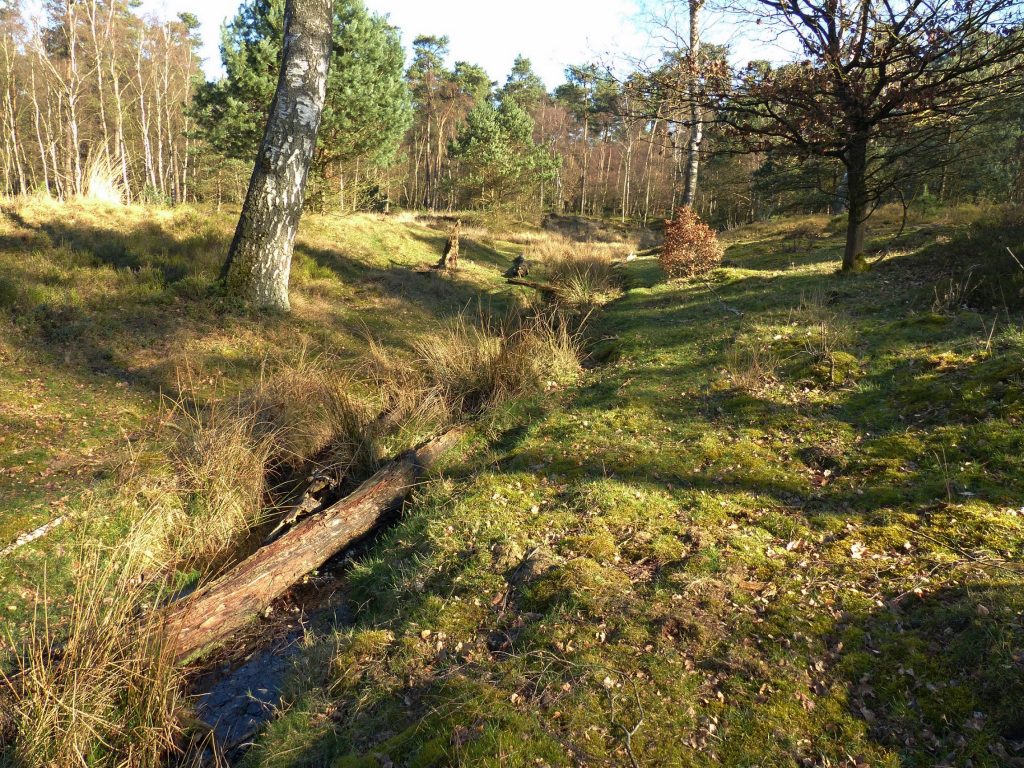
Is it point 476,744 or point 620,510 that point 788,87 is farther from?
point 476,744

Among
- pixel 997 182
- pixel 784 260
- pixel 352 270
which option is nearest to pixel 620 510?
pixel 352 270

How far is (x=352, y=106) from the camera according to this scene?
16.3 meters

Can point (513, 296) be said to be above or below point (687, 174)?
below

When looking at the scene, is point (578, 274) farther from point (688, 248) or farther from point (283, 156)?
point (283, 156)

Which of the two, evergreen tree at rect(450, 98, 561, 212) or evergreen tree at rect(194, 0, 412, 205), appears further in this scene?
evergreen tree at rect(450, 98, 561, 212)

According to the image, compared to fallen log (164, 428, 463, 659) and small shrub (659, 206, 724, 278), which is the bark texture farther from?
fallen log (164, 428, 463, 659)

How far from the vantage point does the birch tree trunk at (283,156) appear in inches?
311

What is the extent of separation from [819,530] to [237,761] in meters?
3.38

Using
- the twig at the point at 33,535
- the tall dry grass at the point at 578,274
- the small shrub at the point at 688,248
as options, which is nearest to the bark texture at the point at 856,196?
the small shrub at the point at 688,248

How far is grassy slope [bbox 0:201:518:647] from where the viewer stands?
4215 mm

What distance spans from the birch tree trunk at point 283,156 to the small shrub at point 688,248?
664 cm

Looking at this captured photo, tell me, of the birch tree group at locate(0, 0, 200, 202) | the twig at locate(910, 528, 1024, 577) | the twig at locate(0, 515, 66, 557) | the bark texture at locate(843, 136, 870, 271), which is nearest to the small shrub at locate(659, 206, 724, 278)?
the bark texture at locate(843, 136, 870, 271)

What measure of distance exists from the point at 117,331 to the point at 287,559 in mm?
4644

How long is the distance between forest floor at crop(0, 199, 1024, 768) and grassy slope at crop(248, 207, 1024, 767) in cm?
1
